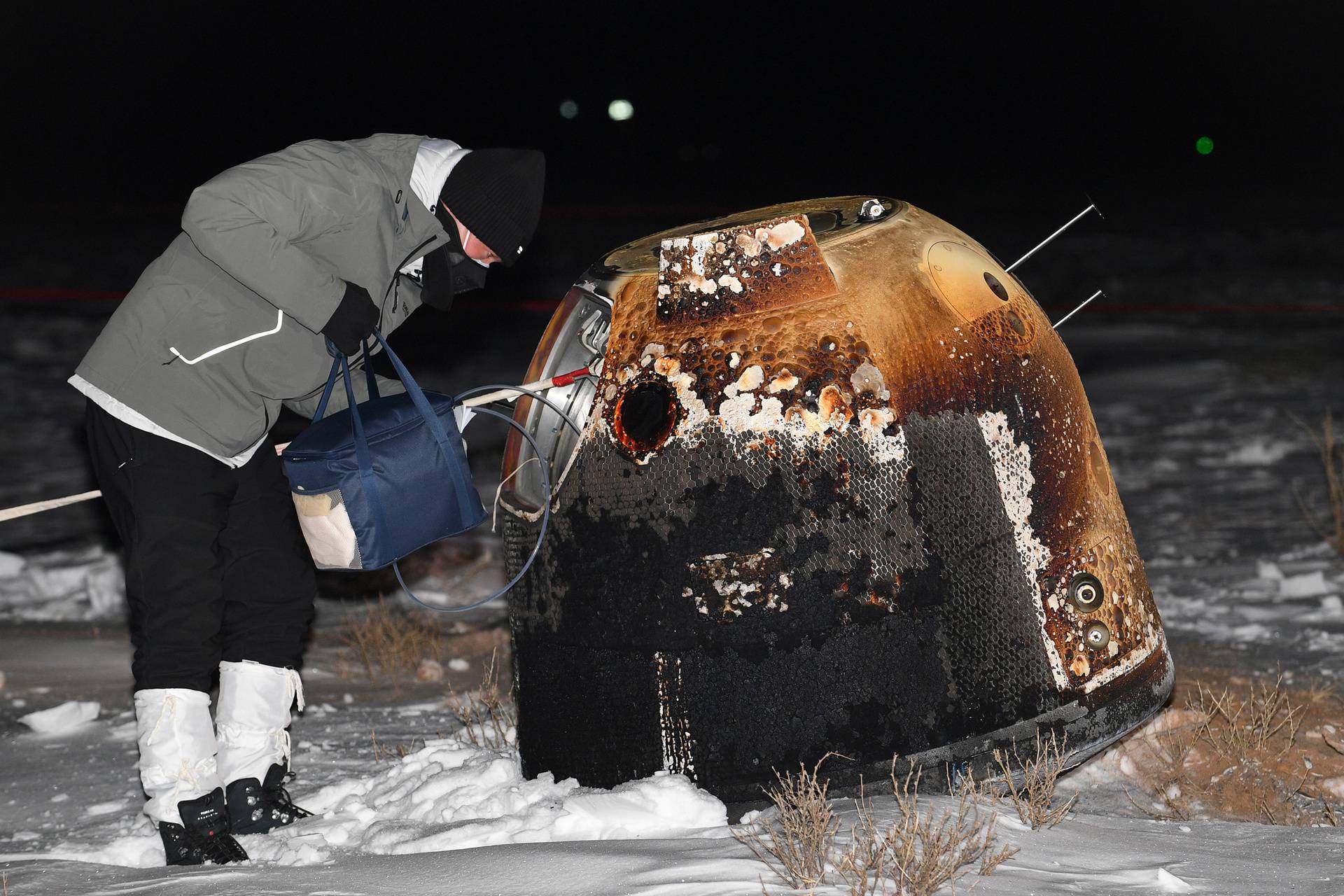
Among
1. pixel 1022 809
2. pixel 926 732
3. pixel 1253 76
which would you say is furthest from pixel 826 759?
pixel 1253 76

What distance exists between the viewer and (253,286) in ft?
9.84

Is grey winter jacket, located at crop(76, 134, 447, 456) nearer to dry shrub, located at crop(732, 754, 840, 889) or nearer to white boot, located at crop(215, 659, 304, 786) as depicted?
white boot, located at crop(215, 659, 304, 786)

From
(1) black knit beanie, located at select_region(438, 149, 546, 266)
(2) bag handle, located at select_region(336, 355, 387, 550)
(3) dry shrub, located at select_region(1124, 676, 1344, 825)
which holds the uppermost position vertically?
(1) black knit beanie, located at select_region(438, 149, 546, 266)

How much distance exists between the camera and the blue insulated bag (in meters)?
2.98

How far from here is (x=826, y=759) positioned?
113 inches

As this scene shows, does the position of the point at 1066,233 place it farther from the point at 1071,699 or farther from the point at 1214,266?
the point at 1071,699

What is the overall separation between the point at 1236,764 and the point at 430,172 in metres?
2.53

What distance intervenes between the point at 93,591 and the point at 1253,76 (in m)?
32.8

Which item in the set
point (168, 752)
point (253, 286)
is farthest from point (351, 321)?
point (168, 752)

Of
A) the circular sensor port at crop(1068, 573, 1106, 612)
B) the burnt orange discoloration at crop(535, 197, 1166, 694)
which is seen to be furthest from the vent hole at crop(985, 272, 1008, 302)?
the circular sensor port at crop(1068, 573, 1106, 612)

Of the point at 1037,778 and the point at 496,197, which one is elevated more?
the point at 496,197

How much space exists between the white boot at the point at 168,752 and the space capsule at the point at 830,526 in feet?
2.94

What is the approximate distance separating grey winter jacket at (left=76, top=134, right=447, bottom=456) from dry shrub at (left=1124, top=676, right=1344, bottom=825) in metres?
2.22

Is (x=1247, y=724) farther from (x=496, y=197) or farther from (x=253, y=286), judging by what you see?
(x=253, y=286)
